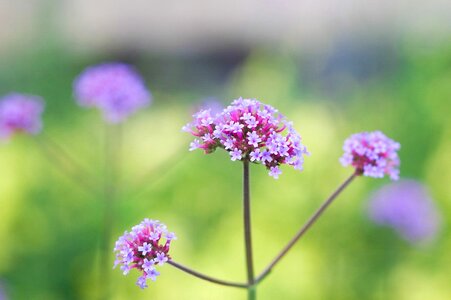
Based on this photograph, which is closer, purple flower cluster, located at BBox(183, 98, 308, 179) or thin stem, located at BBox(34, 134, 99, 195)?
purple flower cluster, located at BBox(183, 98, 308, 179)

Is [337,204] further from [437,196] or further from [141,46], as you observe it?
[141,46]

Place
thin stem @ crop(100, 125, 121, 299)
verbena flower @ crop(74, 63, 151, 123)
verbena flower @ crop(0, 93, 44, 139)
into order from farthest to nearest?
1. verbena flower @ crop(74, 63, 151, 123)
2. verbena flower @ crop(0, 93, 44, 139)
3. thin stem @ crop(100, 125, 121, 299)

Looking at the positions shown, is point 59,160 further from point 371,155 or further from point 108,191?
point 371,155

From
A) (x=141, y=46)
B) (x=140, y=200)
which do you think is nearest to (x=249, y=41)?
(x=141, y=46)

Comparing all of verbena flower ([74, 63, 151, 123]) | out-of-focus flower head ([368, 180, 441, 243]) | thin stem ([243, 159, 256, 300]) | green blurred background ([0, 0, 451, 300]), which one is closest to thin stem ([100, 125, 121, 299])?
green blurred background ([0, 0, 451, 300])

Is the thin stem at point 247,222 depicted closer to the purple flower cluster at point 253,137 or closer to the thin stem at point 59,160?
the purple flower cluster at point 253,137

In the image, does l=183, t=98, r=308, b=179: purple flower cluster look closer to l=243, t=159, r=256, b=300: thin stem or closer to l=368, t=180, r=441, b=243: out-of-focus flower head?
l=243, t=159, r=256, b=300: thin stem

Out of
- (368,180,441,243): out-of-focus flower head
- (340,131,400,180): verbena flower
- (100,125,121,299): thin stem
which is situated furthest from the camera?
(368,180,441,243): out-of-focus flower head
